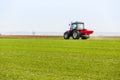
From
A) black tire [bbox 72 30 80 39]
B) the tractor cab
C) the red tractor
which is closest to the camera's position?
black tire [bbox 72 30 80 39]

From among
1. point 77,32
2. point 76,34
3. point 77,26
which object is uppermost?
point 77,26

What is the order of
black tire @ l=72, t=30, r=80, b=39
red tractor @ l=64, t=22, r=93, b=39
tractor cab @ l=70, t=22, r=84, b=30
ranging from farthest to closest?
tractor cab @ l=70, t=22, r=84, b=30 < red tractor @ l=64, t=22, r=93, b=39 < black tire @ l=72, t=30, r=80, b=39

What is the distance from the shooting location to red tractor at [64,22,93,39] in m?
43.2

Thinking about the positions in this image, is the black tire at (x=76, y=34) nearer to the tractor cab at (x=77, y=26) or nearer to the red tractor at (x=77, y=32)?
the red tractor at (x=77, y=32)

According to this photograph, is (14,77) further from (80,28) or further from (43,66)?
(80,28)

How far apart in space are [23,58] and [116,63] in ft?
17.3

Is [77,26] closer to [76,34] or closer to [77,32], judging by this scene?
[77,32]

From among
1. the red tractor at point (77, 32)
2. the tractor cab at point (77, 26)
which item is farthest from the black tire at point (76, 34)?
the tractor cab at point (77, 26)

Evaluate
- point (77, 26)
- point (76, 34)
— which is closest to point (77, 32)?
point (76, 34)

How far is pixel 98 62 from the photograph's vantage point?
1562 cm

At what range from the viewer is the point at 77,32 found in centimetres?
4294

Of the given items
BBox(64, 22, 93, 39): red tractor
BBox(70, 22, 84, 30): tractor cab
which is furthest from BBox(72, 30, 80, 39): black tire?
BBox(70, 22, 84, 30): tractor cab

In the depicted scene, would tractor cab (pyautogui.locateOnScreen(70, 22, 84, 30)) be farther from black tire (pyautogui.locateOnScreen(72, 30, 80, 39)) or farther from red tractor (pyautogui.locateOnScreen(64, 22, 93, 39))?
black tire (pyautogui.locateOnScreen(72, 30, 80, 39))

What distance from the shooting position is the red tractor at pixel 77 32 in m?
43.2
